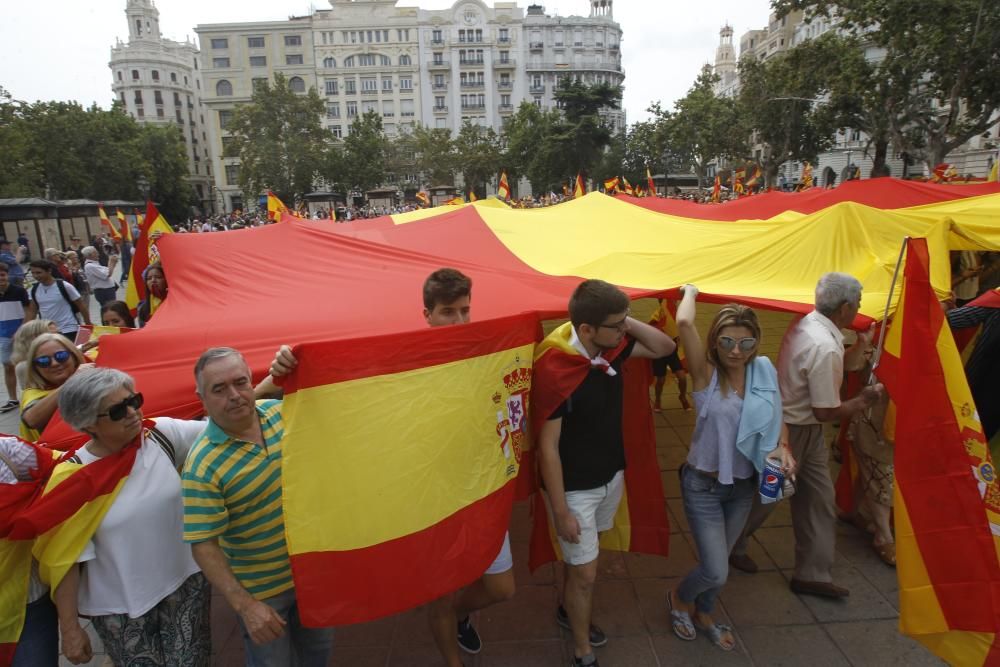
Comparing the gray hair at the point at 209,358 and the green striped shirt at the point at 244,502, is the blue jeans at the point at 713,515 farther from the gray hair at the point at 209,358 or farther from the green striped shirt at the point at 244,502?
the gray hair at the point at 209,358

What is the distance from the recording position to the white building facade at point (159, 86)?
7662 cm

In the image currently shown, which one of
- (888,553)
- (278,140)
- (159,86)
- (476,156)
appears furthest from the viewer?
(159,86)

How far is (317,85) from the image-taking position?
226 feet

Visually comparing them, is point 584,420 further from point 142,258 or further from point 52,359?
point 142,258

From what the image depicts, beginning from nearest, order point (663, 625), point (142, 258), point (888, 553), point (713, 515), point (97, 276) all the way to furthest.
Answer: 1. point (713, 515)
2. point (663, 625)
3. point (888, 553)
4. point (142, 258)
5. point (97, 276)

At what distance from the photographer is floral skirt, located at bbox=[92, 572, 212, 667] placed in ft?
6.64

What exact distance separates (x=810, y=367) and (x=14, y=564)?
3437 mm

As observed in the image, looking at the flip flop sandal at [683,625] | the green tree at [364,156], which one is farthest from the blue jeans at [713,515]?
the green tree at [364,156]

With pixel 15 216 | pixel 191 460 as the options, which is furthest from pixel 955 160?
pixel 15 216

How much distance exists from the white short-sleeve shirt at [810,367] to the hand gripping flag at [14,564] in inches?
130

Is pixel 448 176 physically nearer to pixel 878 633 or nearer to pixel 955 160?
pixel 955 160

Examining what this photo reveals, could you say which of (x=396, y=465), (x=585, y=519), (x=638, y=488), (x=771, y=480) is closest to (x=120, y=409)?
(x=396, y=465)

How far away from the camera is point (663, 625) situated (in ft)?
9.97

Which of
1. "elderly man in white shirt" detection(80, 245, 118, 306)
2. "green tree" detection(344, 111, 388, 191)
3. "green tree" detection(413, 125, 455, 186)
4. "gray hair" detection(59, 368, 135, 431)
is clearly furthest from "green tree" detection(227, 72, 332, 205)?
"gray hair" detection(59, 368, 135, 431)
